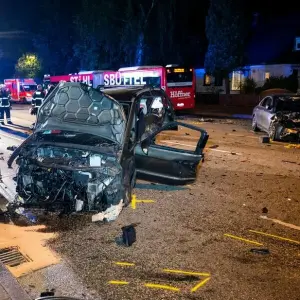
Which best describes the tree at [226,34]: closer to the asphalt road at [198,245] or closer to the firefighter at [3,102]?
the firefighter at [3,102]

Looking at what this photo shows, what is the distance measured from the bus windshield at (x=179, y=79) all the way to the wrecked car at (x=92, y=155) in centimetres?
1731

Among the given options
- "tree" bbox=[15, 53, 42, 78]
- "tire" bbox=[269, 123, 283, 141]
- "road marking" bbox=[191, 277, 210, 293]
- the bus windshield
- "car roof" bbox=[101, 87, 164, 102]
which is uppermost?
"tree" bbox=[15, 53, 42, 78]

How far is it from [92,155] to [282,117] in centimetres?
882

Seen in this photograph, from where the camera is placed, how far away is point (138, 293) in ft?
13.4

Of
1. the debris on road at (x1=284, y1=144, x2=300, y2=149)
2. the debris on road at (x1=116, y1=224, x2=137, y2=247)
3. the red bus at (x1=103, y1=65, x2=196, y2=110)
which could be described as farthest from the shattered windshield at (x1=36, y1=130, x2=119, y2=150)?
the red bus at (x1=103, y1=65, x2=196, y2=110)

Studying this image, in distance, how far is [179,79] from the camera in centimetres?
2478

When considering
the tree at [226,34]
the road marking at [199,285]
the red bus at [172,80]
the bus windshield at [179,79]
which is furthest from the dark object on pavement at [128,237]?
the tree at [226,34]

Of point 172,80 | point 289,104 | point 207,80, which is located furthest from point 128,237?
point 207,80

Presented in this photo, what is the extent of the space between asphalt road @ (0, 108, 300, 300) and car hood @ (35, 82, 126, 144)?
1.36 m

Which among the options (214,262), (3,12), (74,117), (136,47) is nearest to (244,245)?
(214,262)

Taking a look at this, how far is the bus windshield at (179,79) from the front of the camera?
2440cm

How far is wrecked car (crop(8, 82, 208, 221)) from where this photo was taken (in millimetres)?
5910

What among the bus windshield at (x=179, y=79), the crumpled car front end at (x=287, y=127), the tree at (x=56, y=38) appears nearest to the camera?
the crumpled car front end at (x=287, y=127)

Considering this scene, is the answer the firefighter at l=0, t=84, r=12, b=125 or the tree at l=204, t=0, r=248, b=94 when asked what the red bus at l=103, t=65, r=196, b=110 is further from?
the firefighter at l=0, t=84, r=12, b=125
